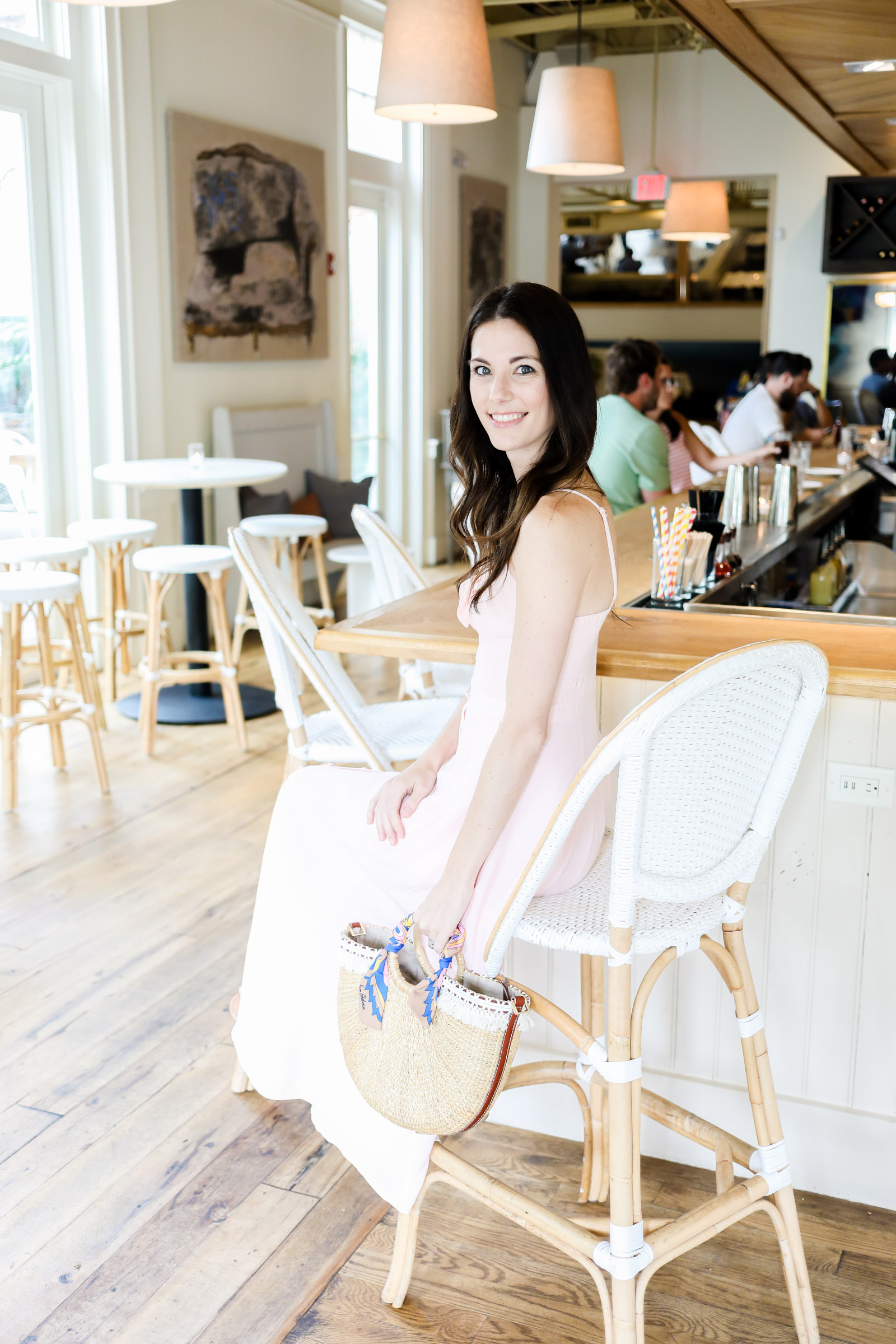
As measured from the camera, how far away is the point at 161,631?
16.3ft

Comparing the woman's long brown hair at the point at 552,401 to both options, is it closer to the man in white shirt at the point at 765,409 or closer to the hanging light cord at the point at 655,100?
the man in white shirt at the point at 765,409

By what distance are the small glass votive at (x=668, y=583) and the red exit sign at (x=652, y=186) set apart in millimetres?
7334

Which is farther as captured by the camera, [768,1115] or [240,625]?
[240,625]

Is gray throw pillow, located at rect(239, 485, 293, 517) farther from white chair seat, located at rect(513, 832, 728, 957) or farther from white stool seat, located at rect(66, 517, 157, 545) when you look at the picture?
white chair seat, located at rect(513, 832, 728, 957)

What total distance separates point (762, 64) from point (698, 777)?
2.42 meters

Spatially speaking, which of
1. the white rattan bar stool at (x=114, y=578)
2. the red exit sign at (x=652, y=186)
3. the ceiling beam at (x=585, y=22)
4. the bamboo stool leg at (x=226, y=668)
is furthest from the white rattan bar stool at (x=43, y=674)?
the ceiling beam at (x=585, y=22)

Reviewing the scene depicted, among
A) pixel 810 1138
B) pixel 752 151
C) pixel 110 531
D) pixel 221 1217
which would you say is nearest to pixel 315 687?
pixel 221 1217

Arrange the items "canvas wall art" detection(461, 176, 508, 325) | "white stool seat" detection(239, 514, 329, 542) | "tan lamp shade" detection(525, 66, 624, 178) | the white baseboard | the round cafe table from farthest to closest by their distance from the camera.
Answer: "canvas wall art" detection(461, 176, 508, 325) < "white stool seat" detection(239, 514, 329, 542) < the round cafe table < "tan lamp shade" detection(525, 66, 624, 178) < the white baseboard

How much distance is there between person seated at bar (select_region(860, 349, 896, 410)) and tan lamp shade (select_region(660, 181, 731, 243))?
163 centimetres

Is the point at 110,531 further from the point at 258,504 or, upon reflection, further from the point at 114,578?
the point at 258,504

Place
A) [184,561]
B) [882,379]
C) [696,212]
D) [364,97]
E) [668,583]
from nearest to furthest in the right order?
[668,583], [184,561], [364,97], [696,212], [882,379]

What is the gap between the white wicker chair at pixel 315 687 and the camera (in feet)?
7.96

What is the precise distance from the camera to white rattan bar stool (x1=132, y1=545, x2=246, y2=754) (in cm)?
473

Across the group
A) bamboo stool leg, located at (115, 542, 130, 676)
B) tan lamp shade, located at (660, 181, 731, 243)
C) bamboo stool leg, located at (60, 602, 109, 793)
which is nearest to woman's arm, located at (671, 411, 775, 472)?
bamboo stool leg, located at (115, 542, 130, 676)
